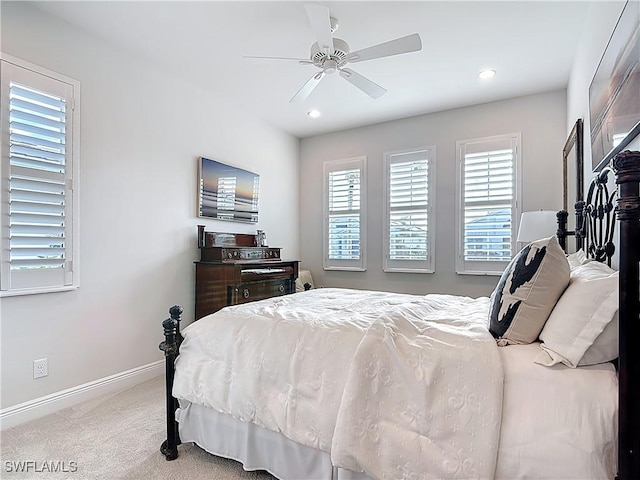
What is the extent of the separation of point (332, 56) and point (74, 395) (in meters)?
3.18

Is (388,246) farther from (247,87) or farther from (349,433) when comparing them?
(349,433)

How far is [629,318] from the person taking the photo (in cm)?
110

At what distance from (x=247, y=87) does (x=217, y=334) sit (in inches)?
112

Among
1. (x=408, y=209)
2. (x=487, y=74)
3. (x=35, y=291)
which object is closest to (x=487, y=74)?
(x=487, y=74)

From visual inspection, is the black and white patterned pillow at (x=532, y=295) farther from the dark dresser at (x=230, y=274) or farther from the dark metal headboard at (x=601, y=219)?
the dark dresser at (x=230, y=274)

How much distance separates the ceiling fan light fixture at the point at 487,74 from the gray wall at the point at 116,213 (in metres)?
2.76

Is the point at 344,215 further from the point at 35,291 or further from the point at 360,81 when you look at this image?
the point at 35,291

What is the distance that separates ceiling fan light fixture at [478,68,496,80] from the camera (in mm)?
3439

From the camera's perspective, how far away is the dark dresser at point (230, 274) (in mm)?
3514

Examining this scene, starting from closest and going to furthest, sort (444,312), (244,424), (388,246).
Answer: (244,424), (444,312), (388,246)

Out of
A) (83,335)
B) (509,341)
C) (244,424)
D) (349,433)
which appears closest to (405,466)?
(349,433)

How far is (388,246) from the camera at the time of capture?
189 inches

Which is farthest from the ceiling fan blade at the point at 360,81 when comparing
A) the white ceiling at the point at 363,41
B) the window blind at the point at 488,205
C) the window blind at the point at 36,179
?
the window blind at the point at 36,179

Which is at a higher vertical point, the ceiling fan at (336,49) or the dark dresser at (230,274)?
the ceiling fan at (336,49)
